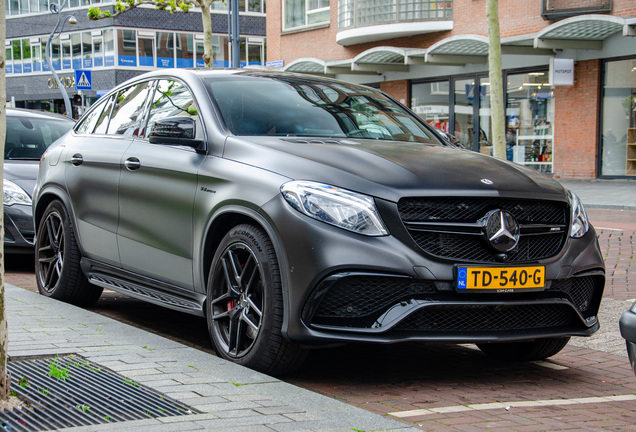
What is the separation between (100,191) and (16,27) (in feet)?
199

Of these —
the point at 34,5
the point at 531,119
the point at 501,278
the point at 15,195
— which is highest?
the point at 34,5

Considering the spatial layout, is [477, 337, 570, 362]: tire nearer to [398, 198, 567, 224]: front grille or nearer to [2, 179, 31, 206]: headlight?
[398, 198, 567, 224]: front grille

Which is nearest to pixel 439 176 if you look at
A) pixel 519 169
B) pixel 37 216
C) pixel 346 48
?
pixel 519 169

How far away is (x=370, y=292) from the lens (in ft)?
13.8

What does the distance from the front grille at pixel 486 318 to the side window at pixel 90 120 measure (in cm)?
362

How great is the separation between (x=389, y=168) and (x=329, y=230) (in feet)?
1.67

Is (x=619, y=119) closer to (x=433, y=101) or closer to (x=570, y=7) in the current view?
(x=570, y=7)

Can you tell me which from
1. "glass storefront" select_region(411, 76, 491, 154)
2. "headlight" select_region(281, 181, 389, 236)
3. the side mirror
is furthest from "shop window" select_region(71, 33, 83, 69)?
"headlight" select_region(281, 181, 389, 236)

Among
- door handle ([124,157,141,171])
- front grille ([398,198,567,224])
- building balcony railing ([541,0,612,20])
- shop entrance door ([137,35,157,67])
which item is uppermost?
building balcony railing ([541,0,612,20])

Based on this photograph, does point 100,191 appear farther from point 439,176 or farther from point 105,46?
point 105,46

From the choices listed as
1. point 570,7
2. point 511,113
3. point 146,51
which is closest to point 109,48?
point 146,51

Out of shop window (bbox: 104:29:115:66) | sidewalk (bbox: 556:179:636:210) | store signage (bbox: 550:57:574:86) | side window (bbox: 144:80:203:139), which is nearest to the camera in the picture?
side window (bbox: 144:80:203:139)

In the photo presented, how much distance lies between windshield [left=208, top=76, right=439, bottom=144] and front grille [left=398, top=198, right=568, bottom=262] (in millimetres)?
1189

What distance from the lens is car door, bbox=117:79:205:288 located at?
17.0 feet
